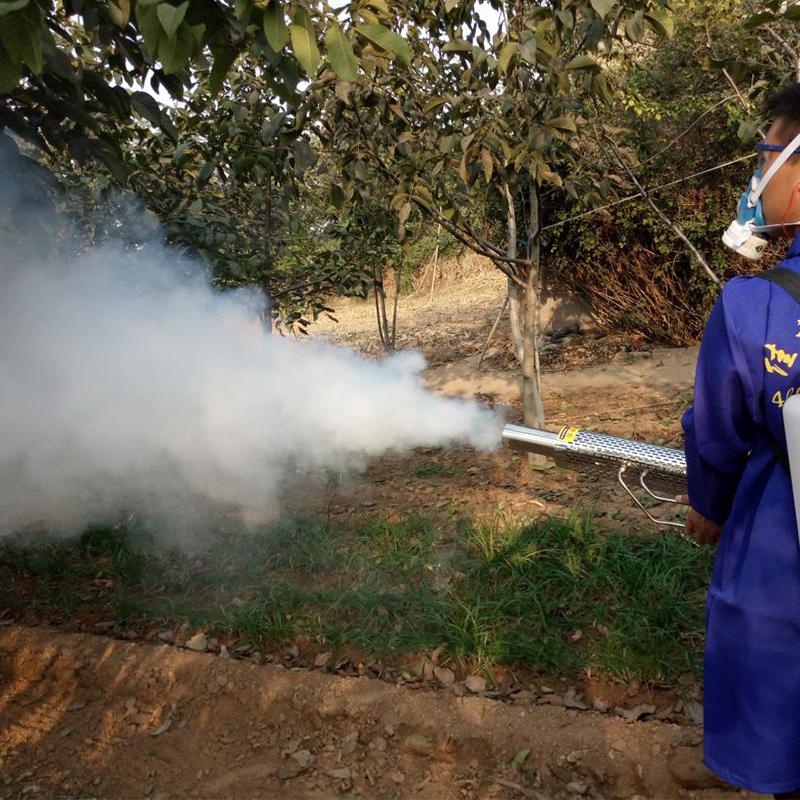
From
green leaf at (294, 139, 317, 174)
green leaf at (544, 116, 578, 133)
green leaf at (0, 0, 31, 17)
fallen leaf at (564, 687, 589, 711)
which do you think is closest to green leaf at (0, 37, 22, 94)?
green leaf at (0, 0, 31, 17)

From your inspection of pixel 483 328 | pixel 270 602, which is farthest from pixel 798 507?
pixel 483 328

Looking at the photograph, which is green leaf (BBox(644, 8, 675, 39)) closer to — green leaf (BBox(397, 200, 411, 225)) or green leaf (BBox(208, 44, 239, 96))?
green leaf (BBox(397, 200, 411, 225))

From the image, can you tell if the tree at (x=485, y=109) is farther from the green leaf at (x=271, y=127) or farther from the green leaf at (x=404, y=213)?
the green leaf at (x=271, y=127)

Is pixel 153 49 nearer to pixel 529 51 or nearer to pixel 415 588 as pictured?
pixel 529 51

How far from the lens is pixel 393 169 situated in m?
4.29

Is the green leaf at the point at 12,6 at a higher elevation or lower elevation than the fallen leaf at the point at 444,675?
higher

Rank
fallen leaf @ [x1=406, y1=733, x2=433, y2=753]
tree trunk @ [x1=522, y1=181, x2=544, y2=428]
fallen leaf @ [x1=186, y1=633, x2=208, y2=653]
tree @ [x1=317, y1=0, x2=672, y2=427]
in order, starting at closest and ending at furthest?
fallen leaf @ [x1=406, y1=733, x2=433, y2=753], tree @ [x1=317, y1=0, x2=672, y2=427], fallen leaf @ [x1=186, y1=633, x2=208, y2=653], tree trunk @ [x1=522, y1=181, x2=544, y2=428]

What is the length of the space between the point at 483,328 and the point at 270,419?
7.46m

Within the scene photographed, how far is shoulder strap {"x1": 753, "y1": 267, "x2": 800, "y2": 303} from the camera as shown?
59.7 inches

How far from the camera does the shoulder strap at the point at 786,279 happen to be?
1.52 metres

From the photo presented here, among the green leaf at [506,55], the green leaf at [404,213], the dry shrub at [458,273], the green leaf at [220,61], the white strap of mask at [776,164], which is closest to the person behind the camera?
the white strap of mask at [776,164]

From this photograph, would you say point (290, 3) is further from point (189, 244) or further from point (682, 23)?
point (682, 23)

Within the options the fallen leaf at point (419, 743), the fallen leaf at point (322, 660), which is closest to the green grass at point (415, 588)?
the fallen leaf at point (322, 660)

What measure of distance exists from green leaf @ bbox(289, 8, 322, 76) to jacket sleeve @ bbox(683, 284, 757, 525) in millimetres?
1123
